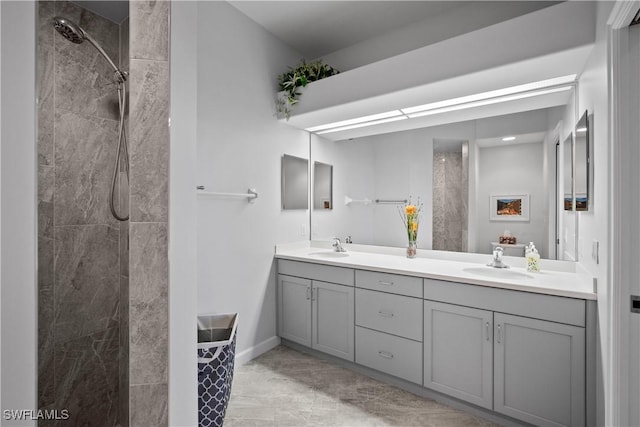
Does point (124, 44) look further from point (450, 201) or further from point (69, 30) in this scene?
point (450, 201)

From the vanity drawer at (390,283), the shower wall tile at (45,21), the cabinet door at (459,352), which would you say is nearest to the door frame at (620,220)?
the cabinet door at (459,352)

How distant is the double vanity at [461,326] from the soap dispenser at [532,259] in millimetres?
72

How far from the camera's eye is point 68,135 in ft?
3.72

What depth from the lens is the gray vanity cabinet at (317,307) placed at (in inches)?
95.5

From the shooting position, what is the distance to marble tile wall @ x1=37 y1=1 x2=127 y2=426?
110 cm

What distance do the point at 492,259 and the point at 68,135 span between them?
251 centimetres

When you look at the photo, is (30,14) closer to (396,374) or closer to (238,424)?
(238,424)

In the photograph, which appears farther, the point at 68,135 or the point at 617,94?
the point at 617,94

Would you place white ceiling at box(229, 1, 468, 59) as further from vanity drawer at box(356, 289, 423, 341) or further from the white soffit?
vanity drawer at box(356, 289, 423, 341)

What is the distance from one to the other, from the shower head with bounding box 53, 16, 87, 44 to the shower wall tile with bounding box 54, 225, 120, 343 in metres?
0.69

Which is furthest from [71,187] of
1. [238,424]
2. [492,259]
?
[492,259]

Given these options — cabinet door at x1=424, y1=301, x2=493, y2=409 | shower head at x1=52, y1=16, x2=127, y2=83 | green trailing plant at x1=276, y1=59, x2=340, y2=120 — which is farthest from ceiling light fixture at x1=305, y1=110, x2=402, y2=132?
shower head at x1=52, y1=16, x2=127, y2=83

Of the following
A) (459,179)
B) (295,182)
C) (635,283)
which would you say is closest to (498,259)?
(459,179)

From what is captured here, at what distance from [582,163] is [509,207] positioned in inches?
23.0
